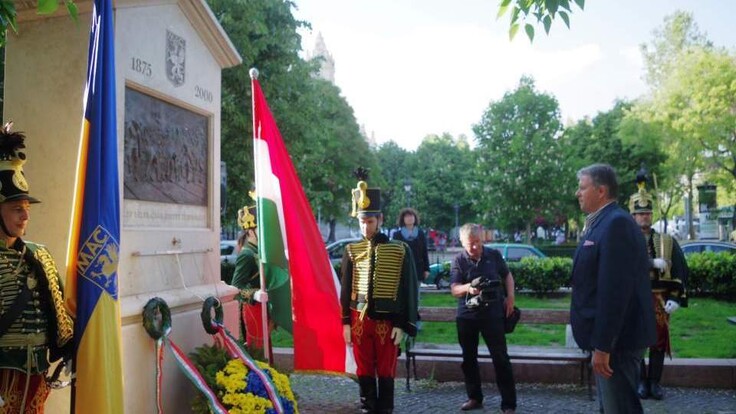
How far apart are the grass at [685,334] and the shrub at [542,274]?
5.49 ft

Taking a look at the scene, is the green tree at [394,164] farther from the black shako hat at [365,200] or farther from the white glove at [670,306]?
the black shako hat at [365,200]

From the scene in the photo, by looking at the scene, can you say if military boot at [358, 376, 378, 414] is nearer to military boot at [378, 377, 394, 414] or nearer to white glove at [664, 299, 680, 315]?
military boot at [378, 377, 394, 414]

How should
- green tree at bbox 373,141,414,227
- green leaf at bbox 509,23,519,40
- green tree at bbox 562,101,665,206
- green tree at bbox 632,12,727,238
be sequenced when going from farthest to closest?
green tree at bbox 373,141,414,227
green tree at bbox 562,101,665,206
green tree at bbox 632,12,727,238
green leaf at bbox 509,23,519,40

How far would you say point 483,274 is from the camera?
7.02 metres

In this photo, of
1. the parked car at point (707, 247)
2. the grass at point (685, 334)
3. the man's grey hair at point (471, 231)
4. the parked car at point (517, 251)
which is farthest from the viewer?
the parked car at point (517, 251)

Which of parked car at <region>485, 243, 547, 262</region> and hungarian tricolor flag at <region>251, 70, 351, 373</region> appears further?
parked car at <region>485, 243, 547, 262</region>

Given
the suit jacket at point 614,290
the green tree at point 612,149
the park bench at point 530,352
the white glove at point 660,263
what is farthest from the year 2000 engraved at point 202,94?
the green tree at point 612,149

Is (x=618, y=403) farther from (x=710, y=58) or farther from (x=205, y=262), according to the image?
(x=710, y=58)

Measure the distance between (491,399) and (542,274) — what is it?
890 centimetres

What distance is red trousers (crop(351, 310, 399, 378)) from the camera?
6.66 m

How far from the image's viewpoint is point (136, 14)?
469 cm

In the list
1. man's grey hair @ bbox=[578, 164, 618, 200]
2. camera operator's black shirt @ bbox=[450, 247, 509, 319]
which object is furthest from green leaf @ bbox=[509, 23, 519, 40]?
camera operator's black shirt @ bbox=[450, 247, 509, 319]

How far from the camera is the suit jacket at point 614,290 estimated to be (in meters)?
4.28

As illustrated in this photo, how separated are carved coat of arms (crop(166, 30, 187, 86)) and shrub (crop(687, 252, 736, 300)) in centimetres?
1352
